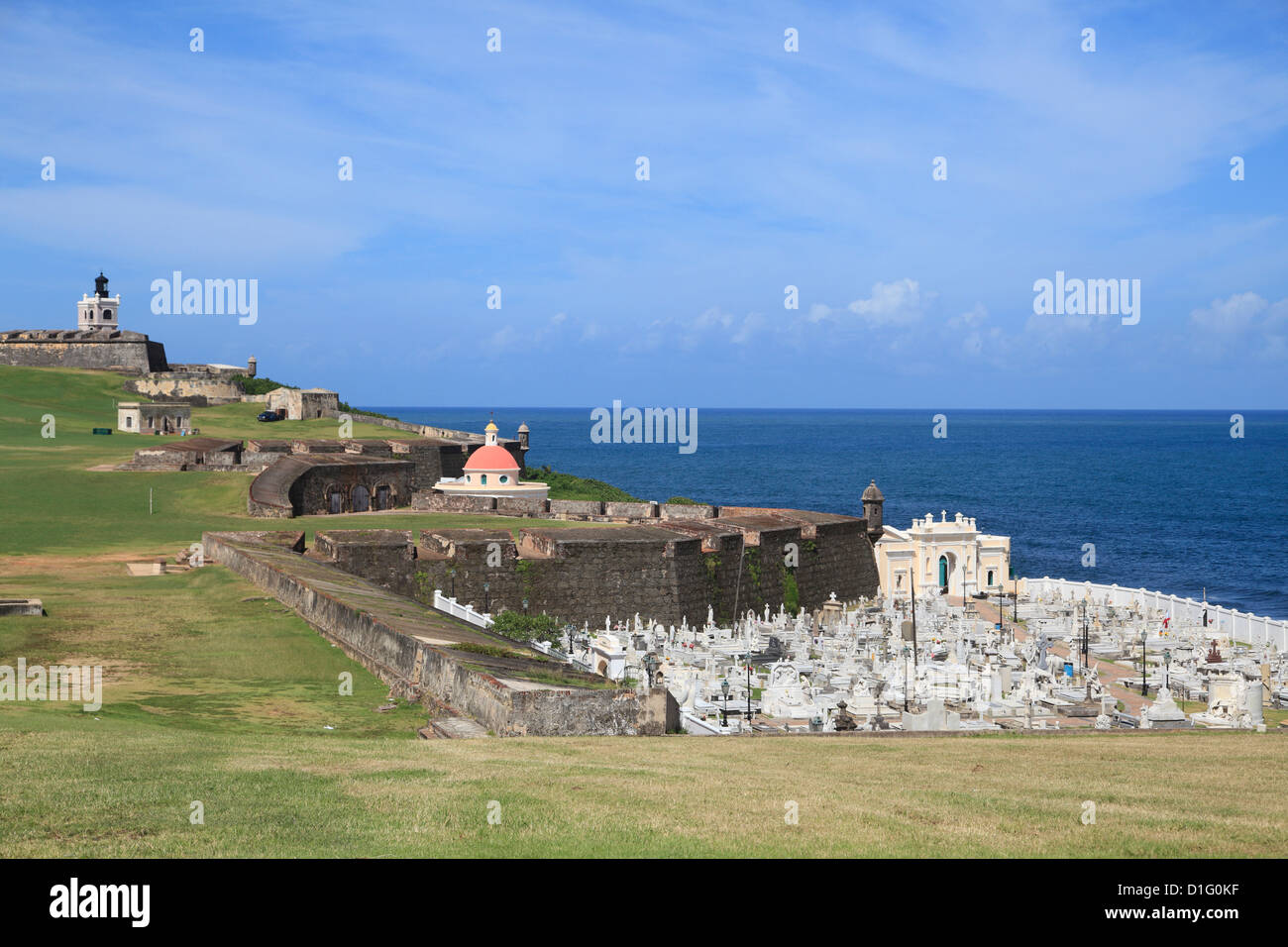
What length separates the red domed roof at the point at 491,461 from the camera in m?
47.6

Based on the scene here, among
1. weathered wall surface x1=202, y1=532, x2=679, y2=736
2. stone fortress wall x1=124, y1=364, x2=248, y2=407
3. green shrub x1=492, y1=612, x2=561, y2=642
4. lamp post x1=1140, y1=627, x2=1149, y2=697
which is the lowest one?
lamp post x1=1140, y1=627, x2=1149, y2=697

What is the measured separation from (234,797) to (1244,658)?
30.5 meters

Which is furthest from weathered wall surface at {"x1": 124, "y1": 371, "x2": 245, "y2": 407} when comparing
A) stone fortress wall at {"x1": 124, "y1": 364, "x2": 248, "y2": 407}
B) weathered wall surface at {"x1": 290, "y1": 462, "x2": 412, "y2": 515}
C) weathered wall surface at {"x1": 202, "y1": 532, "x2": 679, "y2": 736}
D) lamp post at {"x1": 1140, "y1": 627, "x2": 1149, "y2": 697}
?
lamp post at {"x1": 1140, "y1": 627, "x2": 1149, "y2": 697}

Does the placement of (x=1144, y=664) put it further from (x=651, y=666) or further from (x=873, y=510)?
(x=873, y=510)

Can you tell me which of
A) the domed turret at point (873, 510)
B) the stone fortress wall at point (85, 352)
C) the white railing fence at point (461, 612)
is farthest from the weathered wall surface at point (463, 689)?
the stone fortress wall at point (85, 352)

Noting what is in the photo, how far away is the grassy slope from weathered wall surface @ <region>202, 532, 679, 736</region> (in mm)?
493

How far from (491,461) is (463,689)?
107 ft

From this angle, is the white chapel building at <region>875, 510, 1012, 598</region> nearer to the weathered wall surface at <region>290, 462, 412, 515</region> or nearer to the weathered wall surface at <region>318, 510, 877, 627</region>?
the weathered wall surface at <region>318, 510, 877, 627</region>

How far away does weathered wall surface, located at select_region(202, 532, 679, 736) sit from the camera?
14078mm

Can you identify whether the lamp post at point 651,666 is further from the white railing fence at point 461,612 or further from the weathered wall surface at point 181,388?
the weathered wall surface at point 181,388

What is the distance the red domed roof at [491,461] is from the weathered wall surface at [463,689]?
23824 millimetres
